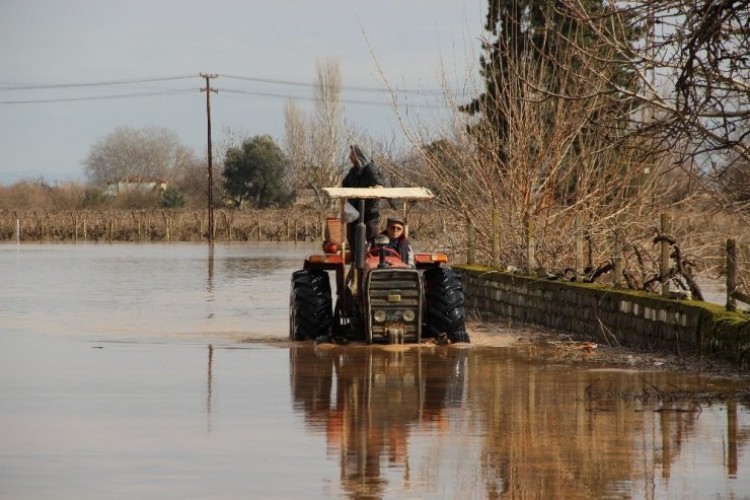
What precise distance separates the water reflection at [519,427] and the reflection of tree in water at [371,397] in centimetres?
1

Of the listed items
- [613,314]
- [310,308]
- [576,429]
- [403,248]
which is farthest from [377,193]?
[576,429]

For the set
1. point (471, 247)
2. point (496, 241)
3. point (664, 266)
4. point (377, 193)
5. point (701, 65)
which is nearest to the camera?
point (701, 65)

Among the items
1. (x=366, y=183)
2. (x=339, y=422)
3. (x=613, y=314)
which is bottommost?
(x=339, y=422)

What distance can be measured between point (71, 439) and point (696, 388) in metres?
6.27

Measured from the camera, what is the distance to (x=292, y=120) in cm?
11169

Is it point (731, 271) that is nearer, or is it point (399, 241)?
point (731, 271)

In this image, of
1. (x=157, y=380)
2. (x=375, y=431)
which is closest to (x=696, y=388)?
(x=375, y=431)

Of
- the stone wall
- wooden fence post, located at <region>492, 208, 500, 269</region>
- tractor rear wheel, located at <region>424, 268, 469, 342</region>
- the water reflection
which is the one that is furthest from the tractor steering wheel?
wooden fence post, located at <region>492, 208, 500, 269</region>

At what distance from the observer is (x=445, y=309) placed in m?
21.1

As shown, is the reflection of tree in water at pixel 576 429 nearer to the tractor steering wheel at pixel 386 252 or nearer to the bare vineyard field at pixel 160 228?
the tractor steering wheel at pixel 386 252

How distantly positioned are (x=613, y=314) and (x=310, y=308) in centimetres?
394

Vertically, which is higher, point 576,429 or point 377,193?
point 377,193

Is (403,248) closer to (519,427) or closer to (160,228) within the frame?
(519,427)

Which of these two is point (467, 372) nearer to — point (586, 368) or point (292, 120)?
point (586, 368)
